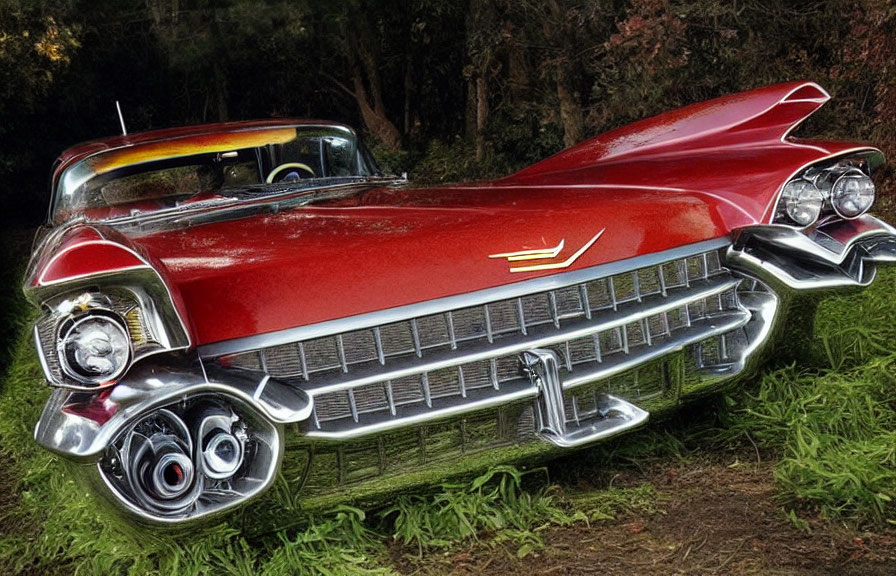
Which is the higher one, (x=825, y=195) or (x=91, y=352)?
(x=91, y=352)

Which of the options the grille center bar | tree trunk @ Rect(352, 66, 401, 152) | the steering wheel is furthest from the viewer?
tree trunk @ Rect(352, 66, 401, 152)

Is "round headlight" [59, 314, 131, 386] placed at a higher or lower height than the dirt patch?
higher

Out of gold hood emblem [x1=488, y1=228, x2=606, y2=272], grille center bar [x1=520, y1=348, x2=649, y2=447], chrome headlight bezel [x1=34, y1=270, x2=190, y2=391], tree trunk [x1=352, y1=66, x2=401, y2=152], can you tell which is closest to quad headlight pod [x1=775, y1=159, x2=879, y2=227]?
gold hood emblem [x1=488, y1=228, x2=606, y2=272]

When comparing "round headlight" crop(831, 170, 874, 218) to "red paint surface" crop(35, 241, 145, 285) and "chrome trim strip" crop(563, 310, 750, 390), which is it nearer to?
"chrome trim strip" crop(563, 310, 750, 390)

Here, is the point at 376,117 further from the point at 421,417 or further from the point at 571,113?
the point at 421,417

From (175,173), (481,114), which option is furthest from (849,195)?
(481,114)

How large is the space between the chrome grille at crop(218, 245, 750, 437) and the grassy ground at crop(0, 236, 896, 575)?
0.26 meters

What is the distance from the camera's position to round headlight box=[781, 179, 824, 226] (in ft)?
9.27

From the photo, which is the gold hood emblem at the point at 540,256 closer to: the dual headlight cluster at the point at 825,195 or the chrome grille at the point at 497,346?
the chrome grille at the point at 497,346

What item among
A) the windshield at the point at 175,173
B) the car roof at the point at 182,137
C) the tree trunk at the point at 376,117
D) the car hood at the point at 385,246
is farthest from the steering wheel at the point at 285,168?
the tree trunk at the point at 376,117

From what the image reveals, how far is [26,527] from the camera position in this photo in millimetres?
3090

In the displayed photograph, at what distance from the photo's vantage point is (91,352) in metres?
1.96

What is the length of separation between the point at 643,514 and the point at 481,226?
90cm

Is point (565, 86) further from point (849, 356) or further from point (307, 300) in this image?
point (307, 300)
